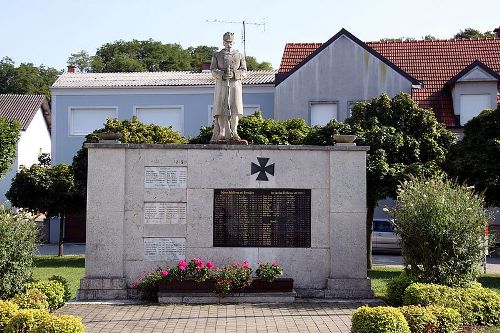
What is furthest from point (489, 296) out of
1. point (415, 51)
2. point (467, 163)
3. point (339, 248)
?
point (415, 51)

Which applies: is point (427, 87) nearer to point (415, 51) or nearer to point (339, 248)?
point (415, 51)

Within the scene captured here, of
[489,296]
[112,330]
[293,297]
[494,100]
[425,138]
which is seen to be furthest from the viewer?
[494,100]

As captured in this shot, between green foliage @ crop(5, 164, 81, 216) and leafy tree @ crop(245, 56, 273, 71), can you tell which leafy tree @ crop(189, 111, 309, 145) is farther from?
leafy tree @ crop(245, 56, 273, 71)

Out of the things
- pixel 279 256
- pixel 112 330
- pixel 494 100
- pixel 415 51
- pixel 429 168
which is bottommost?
pixel 112 330

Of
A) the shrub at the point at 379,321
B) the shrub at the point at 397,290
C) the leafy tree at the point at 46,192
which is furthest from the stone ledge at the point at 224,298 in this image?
the leafy tree at the point at 46,192

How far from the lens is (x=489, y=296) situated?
45.5 feet

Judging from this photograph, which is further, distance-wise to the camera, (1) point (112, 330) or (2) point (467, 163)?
(2) point (467, 163)

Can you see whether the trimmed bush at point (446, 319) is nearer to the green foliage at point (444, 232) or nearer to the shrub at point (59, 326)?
the green foliage at point (444, 232)

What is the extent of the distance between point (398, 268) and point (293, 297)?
1106 centimetres

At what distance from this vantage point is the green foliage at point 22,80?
2721 inches

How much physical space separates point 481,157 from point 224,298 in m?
10.5

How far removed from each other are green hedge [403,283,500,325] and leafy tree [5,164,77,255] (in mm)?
19678

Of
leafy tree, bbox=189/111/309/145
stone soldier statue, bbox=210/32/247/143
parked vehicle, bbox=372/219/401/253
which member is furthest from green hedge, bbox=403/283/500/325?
parked vehicle, bbox=372/219/401/253

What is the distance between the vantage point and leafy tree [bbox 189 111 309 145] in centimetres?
2748
